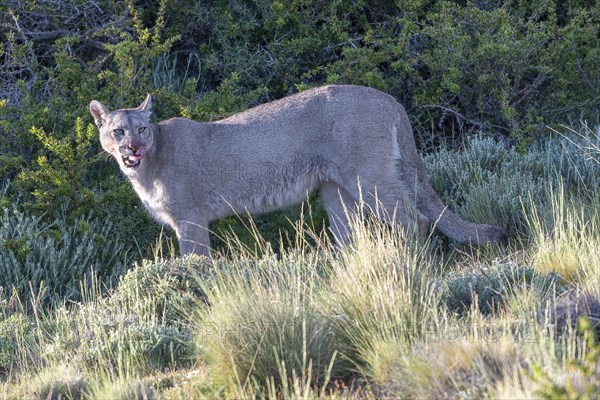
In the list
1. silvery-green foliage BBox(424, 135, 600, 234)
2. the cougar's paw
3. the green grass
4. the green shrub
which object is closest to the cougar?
the cougar's paw

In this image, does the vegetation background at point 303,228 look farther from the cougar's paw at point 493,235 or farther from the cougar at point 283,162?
the cougar at point 283,162

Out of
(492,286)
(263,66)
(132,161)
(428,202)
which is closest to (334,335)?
(492,286)

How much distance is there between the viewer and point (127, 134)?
7.80 meters

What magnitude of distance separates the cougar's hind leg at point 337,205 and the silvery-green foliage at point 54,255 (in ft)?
6.48

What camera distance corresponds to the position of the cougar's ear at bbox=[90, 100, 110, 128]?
26.1 feet

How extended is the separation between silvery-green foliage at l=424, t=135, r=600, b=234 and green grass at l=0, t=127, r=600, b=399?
1.51m

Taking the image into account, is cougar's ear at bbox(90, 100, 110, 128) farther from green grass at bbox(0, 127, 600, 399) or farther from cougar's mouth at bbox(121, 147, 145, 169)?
green grass at bbox(0, 127, 600, 399)

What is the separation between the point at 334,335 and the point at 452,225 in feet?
9.32

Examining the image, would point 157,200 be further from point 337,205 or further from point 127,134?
point 337,205

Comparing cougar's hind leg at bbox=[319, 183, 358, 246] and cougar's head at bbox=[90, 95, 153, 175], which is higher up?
cougar's head at bbox=[90, 95, 153, 175]

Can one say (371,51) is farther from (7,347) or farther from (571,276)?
(7,347)

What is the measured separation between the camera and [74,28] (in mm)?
10336

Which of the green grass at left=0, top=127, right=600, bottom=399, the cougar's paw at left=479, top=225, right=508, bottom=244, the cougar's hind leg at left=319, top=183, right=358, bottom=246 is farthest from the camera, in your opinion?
the cougar's hind leg at left=319, top=183, right=358, bottom=246

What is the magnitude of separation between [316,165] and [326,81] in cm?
243
